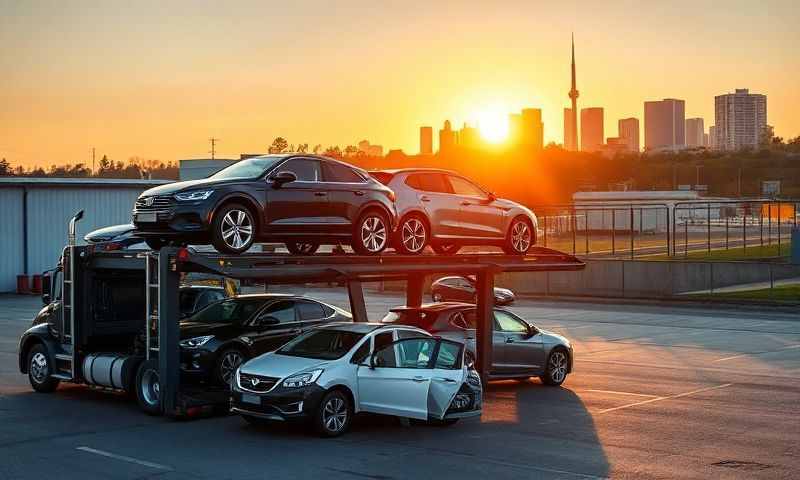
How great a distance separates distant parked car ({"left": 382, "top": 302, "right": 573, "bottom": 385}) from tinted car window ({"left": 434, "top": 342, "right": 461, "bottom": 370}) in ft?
12.6

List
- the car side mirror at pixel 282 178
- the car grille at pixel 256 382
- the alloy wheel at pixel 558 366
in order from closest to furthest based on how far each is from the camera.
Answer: the car grille at pixel 256 382 → the car side mirror at pixel 282 178 → the alloy wheel at pixel 558 366

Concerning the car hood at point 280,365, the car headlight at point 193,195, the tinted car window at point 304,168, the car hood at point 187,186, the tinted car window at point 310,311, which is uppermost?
the tinted car window at point 304,168

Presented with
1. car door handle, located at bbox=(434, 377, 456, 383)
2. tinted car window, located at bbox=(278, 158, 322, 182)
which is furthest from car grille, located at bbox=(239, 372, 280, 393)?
tinted car window, located at bbox=(278, 158, 322, 182)

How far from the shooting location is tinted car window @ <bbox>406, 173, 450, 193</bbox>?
19531mm

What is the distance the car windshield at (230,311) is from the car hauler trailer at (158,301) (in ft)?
3.65

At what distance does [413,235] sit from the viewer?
19203 mm

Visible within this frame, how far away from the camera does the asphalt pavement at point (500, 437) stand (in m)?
12.8

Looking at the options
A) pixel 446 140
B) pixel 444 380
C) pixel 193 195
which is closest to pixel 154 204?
pixel 193 195

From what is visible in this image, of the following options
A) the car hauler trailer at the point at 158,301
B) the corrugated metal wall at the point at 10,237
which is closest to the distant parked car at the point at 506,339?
the car hauler trailer at the point at 158,301

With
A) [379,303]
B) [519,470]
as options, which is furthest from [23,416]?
[379,303]

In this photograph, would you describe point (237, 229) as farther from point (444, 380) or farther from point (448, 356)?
point (444, 380)

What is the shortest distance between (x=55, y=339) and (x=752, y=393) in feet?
41.4

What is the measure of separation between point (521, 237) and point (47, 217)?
124ft

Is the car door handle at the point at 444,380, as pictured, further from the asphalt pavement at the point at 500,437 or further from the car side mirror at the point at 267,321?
the car side mirror at the point at 267,321
